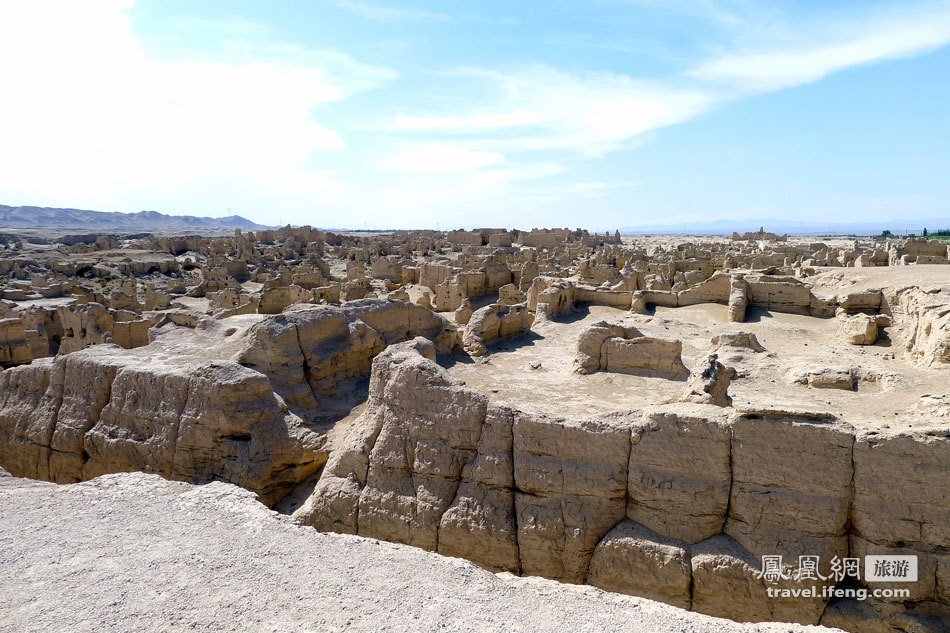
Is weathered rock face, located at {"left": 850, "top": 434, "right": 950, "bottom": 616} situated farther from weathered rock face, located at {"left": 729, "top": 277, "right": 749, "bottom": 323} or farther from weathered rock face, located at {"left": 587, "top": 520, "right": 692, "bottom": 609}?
weathered rock face, located at {"left": 729, "top": 277, "right": 749, "bottom": 323}

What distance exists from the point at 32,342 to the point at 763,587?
17862mm

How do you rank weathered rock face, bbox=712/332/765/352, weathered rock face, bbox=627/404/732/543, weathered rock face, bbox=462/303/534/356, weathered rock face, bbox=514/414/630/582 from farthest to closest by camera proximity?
1. weathered rock face, bbox=462/303/534/356
2. weathered rock face, bbox=712/332/765/352
3. weathered rock face, bbox=514/414/630/582
4. weathered rock face, bbox=627/404/732/543

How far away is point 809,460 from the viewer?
5.76m

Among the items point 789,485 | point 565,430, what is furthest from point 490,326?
point 789,485

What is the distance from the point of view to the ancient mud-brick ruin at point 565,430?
5684 millimetres

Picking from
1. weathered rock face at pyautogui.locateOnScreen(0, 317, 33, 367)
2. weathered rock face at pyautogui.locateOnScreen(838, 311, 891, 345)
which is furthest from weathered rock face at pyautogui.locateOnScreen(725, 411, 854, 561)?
weathered rock face at pyautogui.locateOnScreen(0, 317, 33, 367)

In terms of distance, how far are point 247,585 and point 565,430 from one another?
12.1 feet

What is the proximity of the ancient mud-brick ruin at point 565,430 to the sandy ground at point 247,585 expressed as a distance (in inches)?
71.9

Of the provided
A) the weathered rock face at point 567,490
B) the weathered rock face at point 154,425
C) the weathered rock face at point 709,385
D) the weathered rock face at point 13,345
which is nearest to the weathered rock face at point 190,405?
the weathered rock face at point 154,425

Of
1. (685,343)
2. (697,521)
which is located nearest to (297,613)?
(697,521)

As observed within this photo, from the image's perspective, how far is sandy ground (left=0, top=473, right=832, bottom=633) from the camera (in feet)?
13.2

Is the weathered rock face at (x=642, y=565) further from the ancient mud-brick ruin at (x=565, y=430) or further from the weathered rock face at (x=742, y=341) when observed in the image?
the weathered rock face at (x=742, y=341)

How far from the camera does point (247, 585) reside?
14.5 feet

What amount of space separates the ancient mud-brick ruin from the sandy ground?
1.83m
